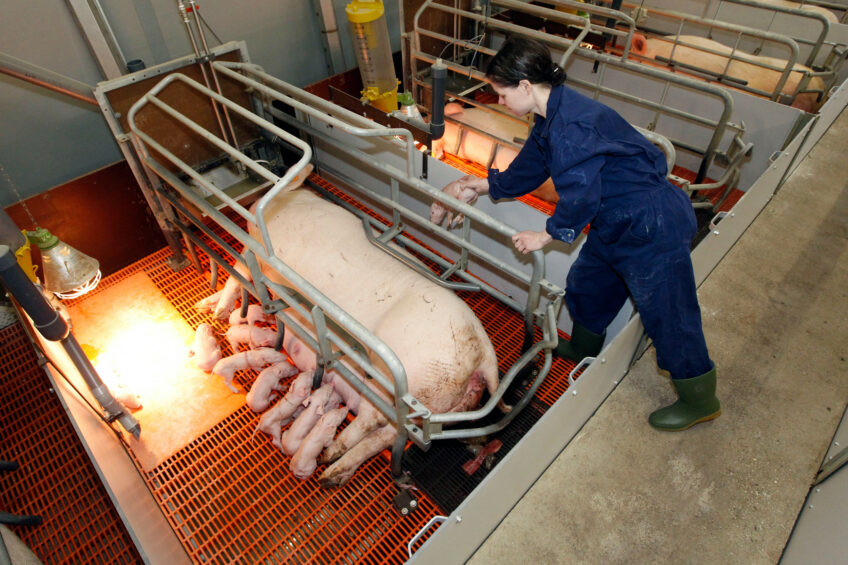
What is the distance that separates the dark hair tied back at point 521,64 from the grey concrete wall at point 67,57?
3.00 meters

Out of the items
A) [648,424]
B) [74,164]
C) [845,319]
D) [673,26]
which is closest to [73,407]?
[74,164]

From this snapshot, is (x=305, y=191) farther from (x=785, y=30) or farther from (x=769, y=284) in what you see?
(x=785, y=30)

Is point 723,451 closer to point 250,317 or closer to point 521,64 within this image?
point 521,64

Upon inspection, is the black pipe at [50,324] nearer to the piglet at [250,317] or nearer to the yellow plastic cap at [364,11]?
the piglet at [250,317]

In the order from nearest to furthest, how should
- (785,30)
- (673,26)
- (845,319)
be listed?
(845,319), (785,30), (673,26)

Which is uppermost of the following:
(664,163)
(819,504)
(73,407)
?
(664,163)

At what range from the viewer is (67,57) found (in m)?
3.41

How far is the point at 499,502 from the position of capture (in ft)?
7.02

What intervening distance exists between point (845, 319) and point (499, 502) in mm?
2807

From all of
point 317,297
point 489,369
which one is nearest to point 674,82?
point 489,369

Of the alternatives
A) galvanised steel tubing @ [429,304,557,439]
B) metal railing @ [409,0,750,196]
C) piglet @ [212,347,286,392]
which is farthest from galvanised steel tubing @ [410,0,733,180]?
piglet @ [212,347,286,392]

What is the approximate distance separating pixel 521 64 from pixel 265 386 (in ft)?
7.48

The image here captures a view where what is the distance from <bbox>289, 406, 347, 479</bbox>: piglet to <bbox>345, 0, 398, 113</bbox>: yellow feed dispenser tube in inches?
124

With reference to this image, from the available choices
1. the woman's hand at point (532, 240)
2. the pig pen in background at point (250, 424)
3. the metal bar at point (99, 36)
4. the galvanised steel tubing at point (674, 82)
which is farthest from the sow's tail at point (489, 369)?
the metal bar at point (99, 36)
